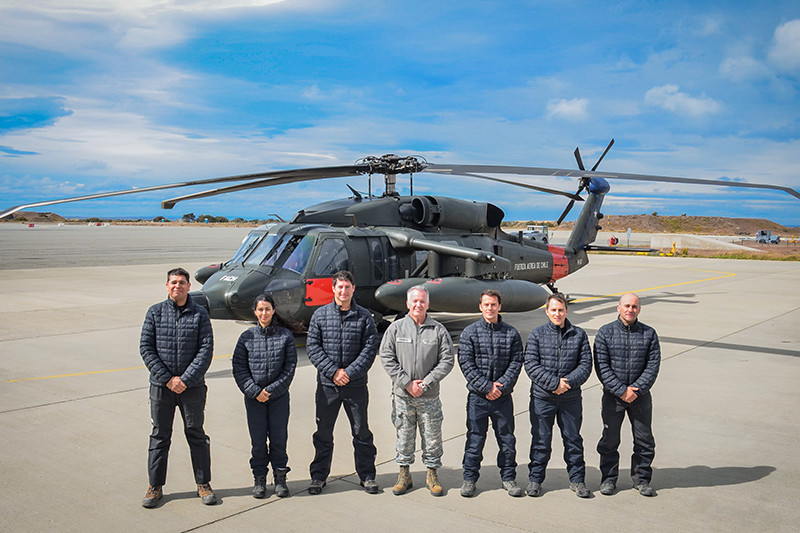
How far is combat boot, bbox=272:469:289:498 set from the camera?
482cm

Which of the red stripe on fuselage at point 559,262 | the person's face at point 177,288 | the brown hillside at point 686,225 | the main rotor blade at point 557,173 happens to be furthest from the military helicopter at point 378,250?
the brown hillside at point 686,225

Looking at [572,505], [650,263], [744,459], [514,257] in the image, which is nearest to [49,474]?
[572,505]

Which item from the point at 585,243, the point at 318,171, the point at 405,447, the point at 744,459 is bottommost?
the point at 744,459

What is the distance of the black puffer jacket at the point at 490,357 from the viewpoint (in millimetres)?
4836

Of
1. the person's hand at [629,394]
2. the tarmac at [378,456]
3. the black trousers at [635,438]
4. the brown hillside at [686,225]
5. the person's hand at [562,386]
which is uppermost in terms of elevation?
the brown hillside at [686,225]

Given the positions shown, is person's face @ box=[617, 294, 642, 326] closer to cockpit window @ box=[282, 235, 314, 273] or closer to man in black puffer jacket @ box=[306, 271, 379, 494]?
man in black puffer jacket @ box=[306, 271, 379, 494]

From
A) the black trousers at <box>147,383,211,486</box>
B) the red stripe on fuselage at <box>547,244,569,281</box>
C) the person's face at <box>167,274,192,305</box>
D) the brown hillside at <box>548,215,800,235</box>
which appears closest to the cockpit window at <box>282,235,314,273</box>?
the person's face at <box>167,274,192,305</box>

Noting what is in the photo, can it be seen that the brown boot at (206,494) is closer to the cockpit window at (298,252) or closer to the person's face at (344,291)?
the person's face at (344,291)

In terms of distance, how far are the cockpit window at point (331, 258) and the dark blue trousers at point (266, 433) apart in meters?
5.48

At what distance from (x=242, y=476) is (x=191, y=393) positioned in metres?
0.96

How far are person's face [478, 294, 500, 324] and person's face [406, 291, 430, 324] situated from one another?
451 mm

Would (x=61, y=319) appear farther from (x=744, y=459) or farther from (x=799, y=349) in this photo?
(x=799, y=349)

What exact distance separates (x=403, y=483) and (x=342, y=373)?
3.15 feet

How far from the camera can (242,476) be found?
5.26 meters
